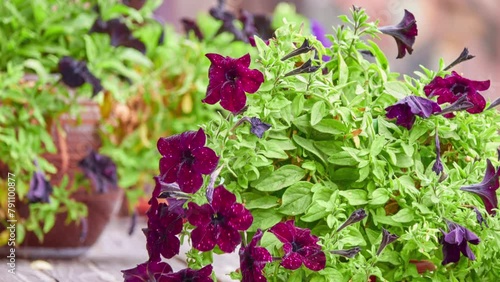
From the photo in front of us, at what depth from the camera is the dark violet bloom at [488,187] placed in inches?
40.2

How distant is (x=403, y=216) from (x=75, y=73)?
42.6 inches

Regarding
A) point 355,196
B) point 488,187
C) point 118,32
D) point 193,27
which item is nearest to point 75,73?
point 118,32

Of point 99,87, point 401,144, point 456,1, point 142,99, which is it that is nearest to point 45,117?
point 99,87

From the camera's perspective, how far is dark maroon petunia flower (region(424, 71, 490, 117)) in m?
1.07

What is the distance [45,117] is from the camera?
6.26ft

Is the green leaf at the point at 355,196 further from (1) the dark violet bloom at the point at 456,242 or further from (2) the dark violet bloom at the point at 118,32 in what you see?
(2) the dark violet bloom at the point at 118,32

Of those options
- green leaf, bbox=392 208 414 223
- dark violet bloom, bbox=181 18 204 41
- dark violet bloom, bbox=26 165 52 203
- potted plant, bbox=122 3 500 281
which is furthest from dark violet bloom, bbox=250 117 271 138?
dark violet bloom, bbox=181 18 204 41

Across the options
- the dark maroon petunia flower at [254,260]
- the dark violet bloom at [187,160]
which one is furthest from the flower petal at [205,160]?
the dark maroon petunia flower at [254,260]

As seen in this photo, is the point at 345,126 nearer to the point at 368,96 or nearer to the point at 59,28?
the point at 368,96

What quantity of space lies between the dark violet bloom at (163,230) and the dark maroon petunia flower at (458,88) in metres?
0.41

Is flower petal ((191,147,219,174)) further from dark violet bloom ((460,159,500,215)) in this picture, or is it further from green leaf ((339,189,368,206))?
dark violet bloom ((460,159,500,215))

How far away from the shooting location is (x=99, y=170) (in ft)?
6.33

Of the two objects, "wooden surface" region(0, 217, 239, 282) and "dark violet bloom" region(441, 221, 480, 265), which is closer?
"dark violet bloom" region(441, 221, 480, 265)

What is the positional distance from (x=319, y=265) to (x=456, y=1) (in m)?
4.36
